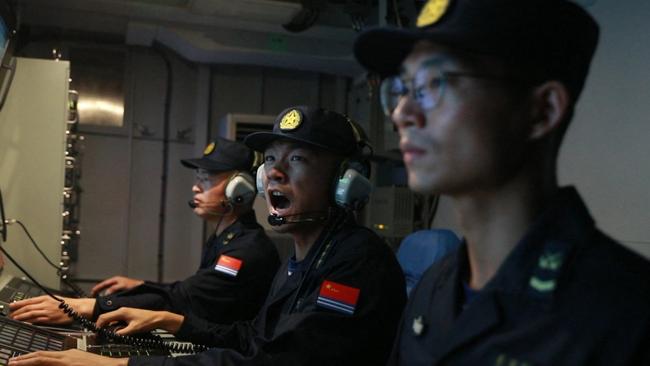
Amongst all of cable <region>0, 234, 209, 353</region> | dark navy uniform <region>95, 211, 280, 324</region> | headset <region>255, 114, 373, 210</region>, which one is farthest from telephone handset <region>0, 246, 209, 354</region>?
headset <region>255, 114, 373, 210</region>

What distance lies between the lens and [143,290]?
6.92 feet

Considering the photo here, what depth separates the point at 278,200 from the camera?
5.82ft

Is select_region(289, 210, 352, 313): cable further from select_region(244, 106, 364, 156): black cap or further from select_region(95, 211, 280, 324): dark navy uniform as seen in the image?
select_region(95, 211, 280, 324): dark navy uniform

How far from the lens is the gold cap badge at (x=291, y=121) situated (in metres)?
1.68

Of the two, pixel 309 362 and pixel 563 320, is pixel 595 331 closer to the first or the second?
pixel 563 320

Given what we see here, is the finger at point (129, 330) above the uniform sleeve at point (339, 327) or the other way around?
the other way around

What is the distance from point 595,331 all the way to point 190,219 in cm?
396

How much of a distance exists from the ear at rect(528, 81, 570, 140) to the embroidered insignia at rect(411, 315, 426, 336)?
1.17 feet

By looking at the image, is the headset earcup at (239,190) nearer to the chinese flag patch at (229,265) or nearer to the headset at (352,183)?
the chinese flag patch at (229,265)

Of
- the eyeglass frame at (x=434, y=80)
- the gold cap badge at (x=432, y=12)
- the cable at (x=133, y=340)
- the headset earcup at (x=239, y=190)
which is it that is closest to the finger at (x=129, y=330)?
the cable at (x=133, y=340)

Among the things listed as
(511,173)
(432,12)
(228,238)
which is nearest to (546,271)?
(511,173)

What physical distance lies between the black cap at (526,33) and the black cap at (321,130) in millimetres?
828

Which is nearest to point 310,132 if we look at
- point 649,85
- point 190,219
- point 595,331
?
point 595,331

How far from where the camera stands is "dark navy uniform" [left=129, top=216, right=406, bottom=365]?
129 cm
